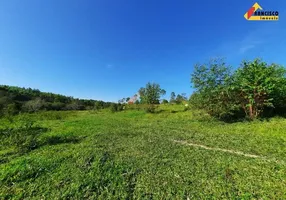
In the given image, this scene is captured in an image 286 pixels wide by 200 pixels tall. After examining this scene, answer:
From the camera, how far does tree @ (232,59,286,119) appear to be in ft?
29.3

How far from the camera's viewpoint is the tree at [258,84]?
893 cm

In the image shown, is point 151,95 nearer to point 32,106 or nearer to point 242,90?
point 242,90

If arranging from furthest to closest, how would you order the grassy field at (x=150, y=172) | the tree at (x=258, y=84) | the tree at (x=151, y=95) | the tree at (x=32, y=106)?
1. the tree at (x=32, y=106)
2. the tree at (x=151, y=95)
3. the tree at (x=258, y=84)
4. the grassy field at (x=150, y=172)

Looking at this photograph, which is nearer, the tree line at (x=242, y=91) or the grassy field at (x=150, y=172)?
the grassy field at (x=150, y=172)

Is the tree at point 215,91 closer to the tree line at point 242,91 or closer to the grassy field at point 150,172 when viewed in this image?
the tree line at point 242,91

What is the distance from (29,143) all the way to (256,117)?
1136 cm

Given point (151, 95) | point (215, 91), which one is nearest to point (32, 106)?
point (151, 95)

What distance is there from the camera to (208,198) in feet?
8.48

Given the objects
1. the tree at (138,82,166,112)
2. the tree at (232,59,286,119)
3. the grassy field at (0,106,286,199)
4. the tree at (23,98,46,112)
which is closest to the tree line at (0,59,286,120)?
the tree at (232,59,286,119)

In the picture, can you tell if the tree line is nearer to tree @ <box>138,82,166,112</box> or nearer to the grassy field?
the grassy field

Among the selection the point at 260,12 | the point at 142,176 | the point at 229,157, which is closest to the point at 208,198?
the point at 142,176

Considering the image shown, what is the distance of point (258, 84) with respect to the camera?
9.16 m

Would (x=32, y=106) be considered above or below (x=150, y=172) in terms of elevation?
above

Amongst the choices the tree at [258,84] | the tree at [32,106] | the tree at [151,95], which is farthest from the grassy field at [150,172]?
the tree at [32,106]
